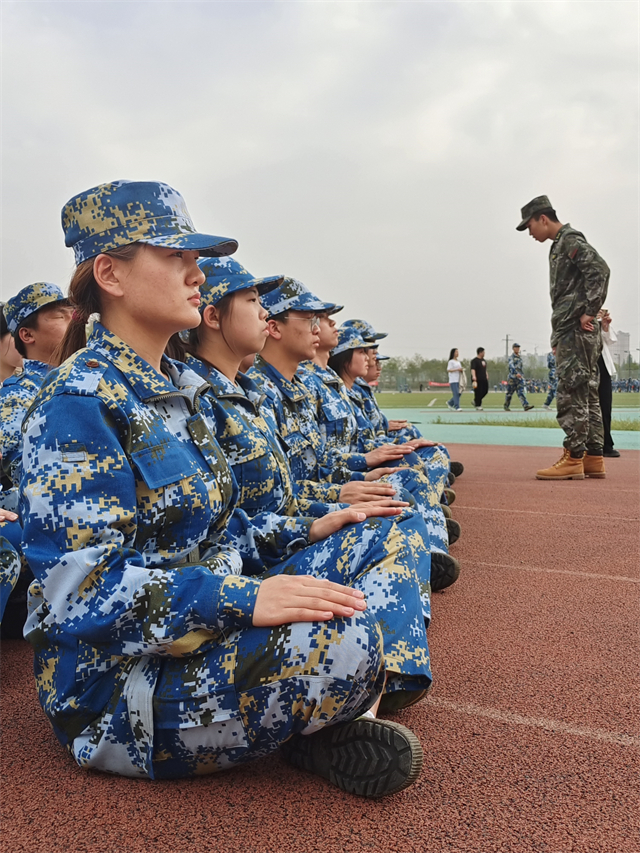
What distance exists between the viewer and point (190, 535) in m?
1.91

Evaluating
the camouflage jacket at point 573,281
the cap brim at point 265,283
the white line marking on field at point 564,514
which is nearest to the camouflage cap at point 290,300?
the cap brim at point 265,283

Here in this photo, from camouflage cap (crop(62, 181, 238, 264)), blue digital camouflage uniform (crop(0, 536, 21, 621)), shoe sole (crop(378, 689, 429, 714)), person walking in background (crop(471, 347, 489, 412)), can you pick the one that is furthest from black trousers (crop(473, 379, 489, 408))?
camouflage cap (crop(62, 181, 238, 264))

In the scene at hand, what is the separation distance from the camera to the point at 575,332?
7281 millimetres

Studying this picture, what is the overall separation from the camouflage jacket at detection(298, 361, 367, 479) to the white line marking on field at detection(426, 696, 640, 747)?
2117 millimetres

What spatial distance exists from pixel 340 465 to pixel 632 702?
2.36m

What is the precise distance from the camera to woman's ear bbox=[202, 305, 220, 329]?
9.71ft

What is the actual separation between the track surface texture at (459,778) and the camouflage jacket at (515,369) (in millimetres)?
17868

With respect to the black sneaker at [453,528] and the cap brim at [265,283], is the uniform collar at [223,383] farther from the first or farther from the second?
the black sneaker at [453,528]

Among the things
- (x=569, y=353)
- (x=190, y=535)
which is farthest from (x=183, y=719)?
(x=569, y=353)

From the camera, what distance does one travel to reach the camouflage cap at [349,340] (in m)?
6.71

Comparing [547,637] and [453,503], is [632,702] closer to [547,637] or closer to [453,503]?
[547,637]

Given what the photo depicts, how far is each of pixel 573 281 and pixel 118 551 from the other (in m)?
6.54

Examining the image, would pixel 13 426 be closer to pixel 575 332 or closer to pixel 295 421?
pixel 295 421

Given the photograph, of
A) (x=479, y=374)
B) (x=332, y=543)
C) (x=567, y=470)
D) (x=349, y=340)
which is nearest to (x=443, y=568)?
(x=332, y=543)
